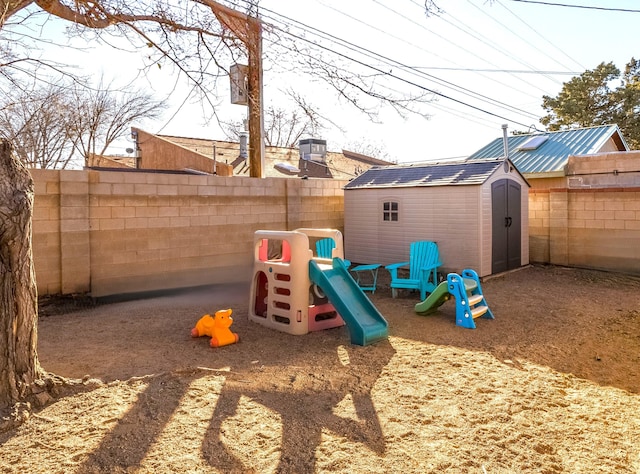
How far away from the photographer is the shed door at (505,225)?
8.98m

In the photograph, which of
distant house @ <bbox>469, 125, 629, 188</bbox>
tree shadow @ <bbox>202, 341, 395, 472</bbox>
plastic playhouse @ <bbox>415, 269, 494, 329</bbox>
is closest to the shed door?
distant house @ <bbox>469, 125, 629, 188</bbox>

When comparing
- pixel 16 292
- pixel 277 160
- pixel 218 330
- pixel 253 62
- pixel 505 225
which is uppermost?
pixel 277 160

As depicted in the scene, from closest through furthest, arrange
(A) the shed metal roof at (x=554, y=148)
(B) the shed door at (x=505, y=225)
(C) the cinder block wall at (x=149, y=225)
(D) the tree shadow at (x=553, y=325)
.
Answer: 1. (D) the tree shadow at (x=553, y=325)
2. (C) the cinder block wall at (x=149, y=225)
3. (B) the shed door at (x=505, y=225)
4. (A) the shed metal roof at (x=554, y=148)

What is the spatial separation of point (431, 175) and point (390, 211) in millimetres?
1112

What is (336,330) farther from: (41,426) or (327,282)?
(41,426)

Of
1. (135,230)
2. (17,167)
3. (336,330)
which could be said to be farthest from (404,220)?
(17,167)

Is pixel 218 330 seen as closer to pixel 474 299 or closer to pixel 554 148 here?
pixel 474 299

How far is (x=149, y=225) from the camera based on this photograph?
7664mm

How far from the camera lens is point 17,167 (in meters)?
3.28

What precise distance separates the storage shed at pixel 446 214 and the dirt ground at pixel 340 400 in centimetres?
262

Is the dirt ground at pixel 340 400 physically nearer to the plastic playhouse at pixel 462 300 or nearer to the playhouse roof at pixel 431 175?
the plastic playhouse at pixel 462 300

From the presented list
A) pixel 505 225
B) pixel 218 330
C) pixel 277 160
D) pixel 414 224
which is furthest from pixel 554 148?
pixel 277 160

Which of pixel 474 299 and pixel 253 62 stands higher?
pixel 253 62

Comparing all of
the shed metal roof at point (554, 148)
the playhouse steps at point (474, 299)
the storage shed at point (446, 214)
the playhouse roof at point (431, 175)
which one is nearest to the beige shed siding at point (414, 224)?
the storage shed at point (446, 214)
